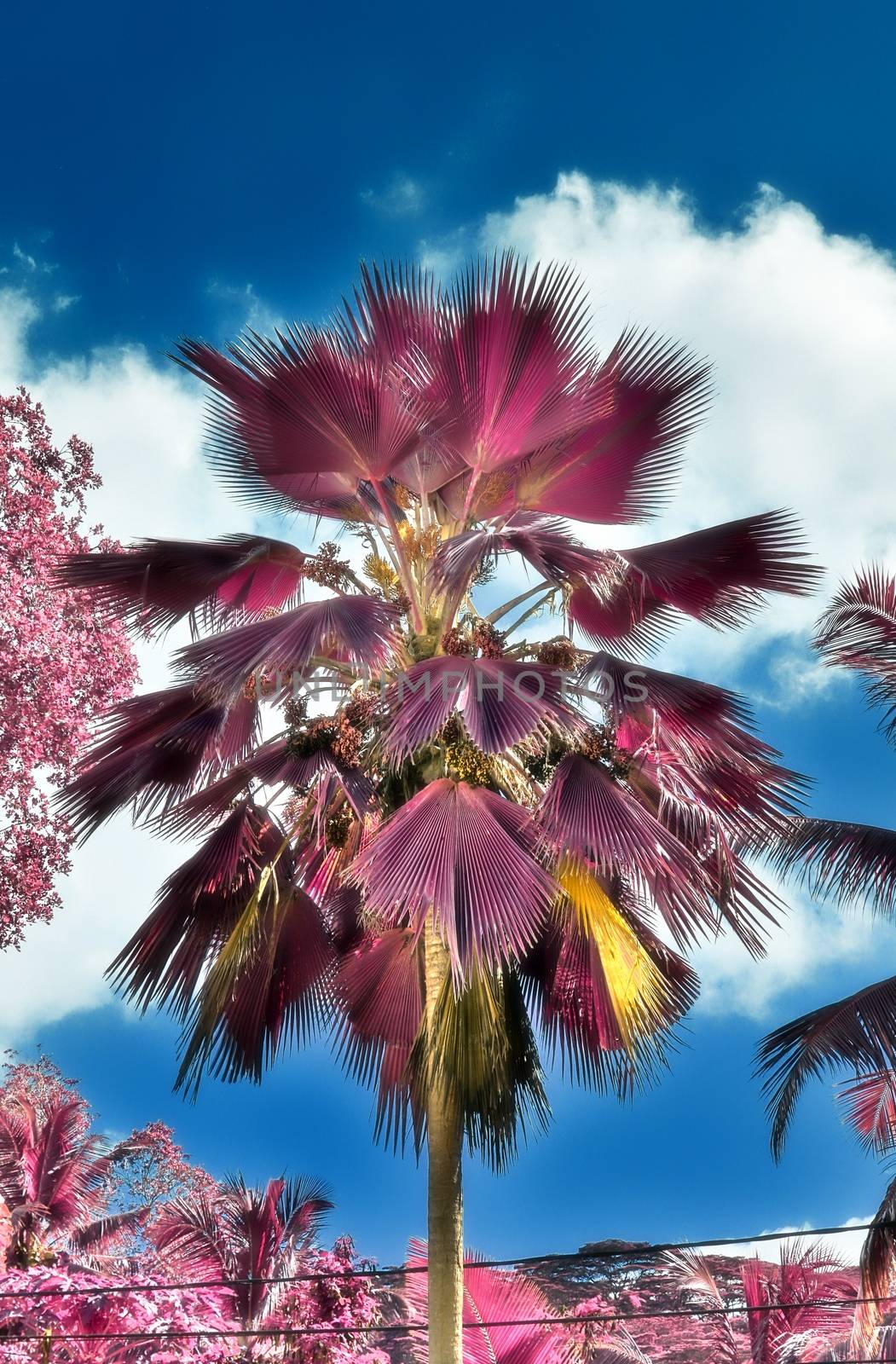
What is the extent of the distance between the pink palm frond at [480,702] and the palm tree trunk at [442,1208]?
1.63 metres

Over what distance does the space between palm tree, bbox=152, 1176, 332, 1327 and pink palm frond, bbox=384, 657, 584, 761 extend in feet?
19.7

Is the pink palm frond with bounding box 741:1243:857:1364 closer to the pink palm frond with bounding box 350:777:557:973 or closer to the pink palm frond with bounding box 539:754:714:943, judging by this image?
the pink palm frond with bounding box 539:754:714:943

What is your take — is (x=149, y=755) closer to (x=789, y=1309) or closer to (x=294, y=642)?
(x=294, y=642)

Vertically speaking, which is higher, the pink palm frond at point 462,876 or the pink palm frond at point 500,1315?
the pink palm frond at point 462,876

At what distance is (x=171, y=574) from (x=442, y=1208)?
15.0ft

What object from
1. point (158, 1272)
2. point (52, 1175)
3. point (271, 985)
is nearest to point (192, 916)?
point (271, 985)

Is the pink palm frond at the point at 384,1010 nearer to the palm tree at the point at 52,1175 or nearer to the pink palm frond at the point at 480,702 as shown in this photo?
the pink palm frond at the point at 480,702

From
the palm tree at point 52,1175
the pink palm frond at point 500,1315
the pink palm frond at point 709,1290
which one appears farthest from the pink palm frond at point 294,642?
the palm tree at point 52,1175

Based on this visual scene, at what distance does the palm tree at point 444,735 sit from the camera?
7.41 meters

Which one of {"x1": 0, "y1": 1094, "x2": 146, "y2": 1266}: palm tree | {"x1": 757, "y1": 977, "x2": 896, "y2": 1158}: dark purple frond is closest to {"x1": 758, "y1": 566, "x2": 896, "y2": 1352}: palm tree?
→ {"x1": 757, "y1": 977, "x2": 896, "y2": 1158}: dark purple frond

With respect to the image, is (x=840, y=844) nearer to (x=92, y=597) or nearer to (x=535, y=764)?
(x=535, y=764)

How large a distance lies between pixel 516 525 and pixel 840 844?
4.42 m

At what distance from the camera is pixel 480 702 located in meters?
7.09

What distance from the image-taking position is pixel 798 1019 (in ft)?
35.3
